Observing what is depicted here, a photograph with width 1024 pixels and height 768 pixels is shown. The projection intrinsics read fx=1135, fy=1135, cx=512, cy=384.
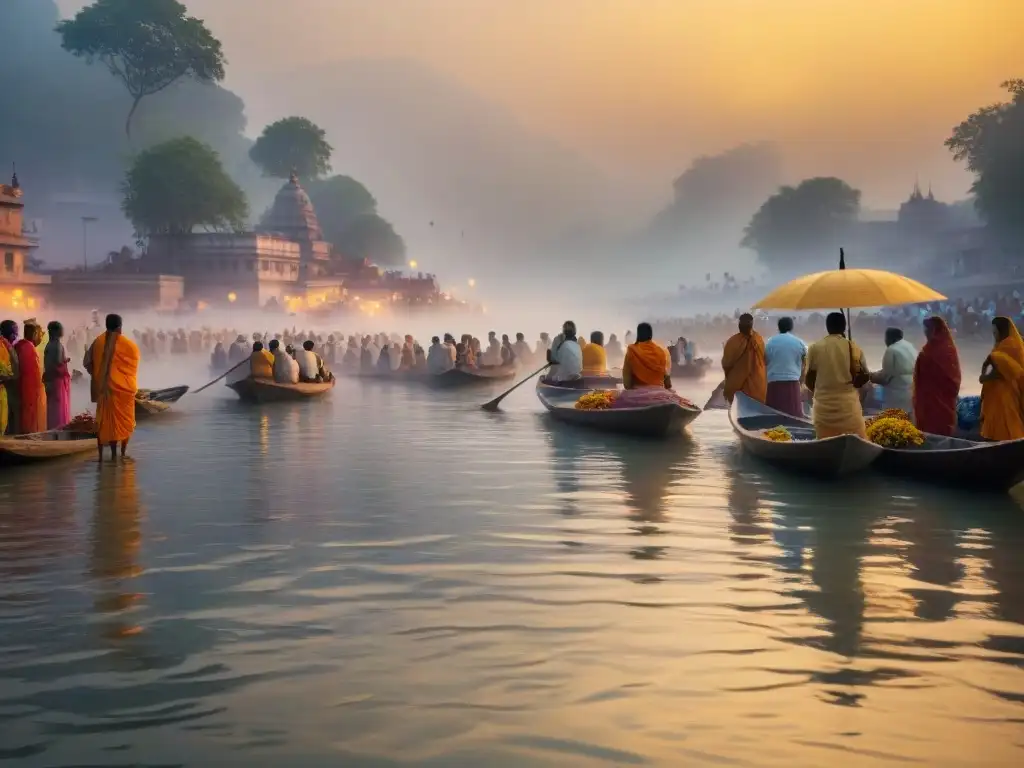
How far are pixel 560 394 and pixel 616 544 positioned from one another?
39.4 ft

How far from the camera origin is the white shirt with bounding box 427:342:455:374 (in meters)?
32.2

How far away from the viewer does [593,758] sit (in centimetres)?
460

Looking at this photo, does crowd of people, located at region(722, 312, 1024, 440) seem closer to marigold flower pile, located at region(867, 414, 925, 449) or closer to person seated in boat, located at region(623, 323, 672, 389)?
marigold flower pile, located at region(867, 414, 925, 449)

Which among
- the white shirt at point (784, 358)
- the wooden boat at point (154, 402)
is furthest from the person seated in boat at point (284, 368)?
the white shirt at point (784, 358)

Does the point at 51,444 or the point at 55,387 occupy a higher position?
the point at 55,387

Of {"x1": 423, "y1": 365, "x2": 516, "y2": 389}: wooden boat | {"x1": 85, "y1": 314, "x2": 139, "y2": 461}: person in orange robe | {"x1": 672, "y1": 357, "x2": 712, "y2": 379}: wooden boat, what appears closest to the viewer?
{"x1": 85, "y1": 314, "x2": 139, "y2": 461}: person in orange robe

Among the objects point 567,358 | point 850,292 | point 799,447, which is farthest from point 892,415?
point 567,358

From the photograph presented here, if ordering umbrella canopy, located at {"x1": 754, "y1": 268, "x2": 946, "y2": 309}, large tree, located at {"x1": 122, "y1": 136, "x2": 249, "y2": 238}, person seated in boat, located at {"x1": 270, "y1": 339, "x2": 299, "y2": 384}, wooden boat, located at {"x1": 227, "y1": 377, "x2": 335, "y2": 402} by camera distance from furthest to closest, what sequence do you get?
1. large tree, located at {"x1": 122, "y1": 136, "x2": 249, "y2": 238}
2. person seated in boat, located at {"x1": 270, "y1": 339, "x2": 299, "y2": 384}
3. wooden boat, located at {"x1": 227, "y1": 377, "x2": 335, "y2": 402}
4. umbrella canopy, located at {"x1": 754, "y1": 268, "x2": 946, "y2": 309}

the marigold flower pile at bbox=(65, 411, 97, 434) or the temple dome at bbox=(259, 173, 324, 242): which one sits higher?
the temple dome at bbox=(259, 173, 324, 242)

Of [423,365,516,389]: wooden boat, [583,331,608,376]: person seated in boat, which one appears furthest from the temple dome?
[583,331,608,376]: person seated in boat

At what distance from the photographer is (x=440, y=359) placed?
3241 cm

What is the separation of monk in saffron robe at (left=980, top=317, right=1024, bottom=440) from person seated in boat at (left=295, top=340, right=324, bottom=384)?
57.7ft

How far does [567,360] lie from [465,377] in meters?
10.8

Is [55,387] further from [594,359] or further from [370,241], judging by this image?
[370,241]
